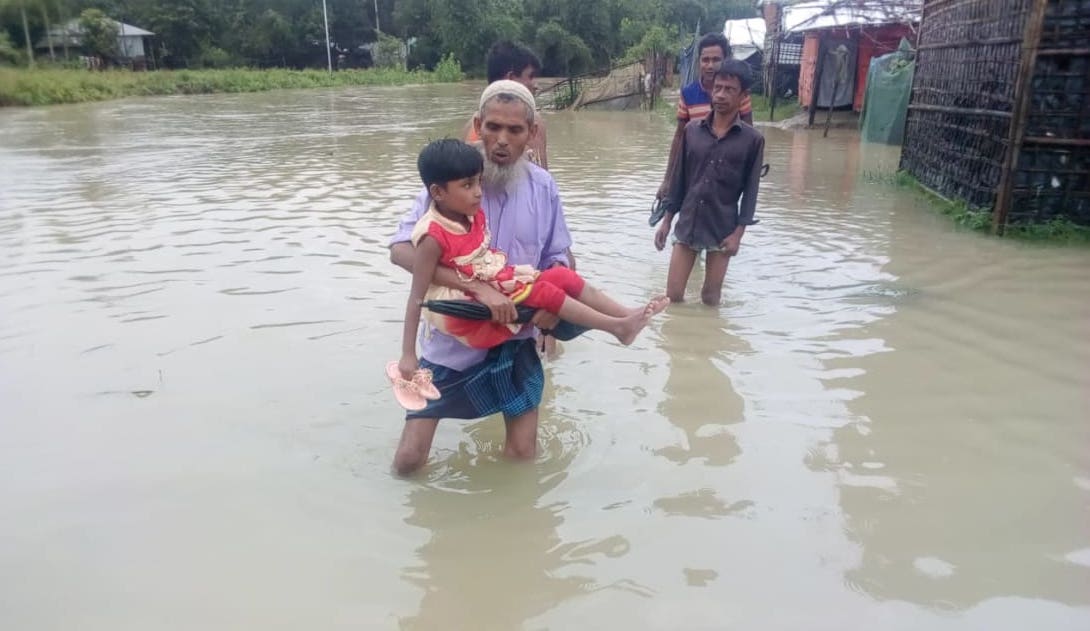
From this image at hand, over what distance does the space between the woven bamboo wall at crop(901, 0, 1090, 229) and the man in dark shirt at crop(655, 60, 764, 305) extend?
133 inches

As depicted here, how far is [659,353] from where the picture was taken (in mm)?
4715

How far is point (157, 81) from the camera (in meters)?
36.9

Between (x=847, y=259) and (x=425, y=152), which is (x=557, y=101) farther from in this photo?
(x=425, y=152)

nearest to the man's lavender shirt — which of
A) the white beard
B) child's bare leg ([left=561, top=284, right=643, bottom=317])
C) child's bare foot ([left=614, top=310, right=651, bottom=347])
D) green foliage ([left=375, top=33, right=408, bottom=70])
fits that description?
the white beard

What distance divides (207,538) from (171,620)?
0.45 m

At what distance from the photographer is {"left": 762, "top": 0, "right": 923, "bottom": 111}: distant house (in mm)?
16797

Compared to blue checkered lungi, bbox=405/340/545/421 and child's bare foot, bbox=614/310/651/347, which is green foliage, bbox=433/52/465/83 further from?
child's bare foot, bbox=614/310/651/347

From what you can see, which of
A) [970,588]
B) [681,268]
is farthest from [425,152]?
[681,268]


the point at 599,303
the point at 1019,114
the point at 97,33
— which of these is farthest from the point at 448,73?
the point at 599,303

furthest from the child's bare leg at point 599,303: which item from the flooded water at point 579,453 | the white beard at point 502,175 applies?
the flooded water at point 579,453

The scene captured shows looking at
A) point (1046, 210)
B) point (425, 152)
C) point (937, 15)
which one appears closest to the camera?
point (425, 152)

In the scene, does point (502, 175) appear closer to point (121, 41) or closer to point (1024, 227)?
point (1024, 227)

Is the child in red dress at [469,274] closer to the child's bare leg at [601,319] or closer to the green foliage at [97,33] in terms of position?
the child's bare leg at [601,319]

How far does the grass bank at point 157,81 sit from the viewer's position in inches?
1110
